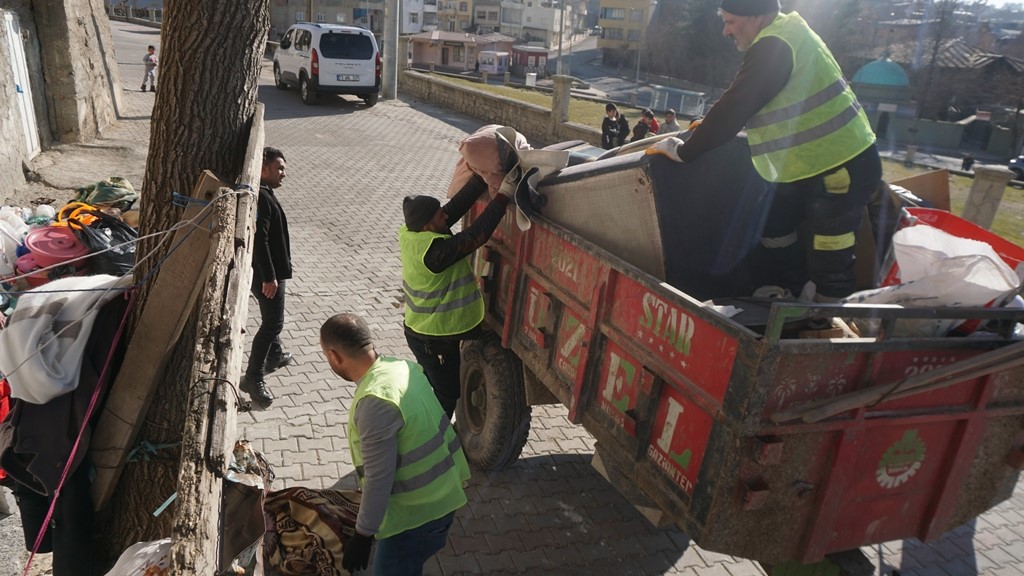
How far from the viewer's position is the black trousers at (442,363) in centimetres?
424

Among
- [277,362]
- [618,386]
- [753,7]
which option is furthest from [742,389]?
[277,362]

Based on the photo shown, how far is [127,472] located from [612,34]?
73.0 meters

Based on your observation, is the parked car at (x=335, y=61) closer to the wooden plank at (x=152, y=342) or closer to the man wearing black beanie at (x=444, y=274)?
the man wearing black beanie at (x=444, y=274)

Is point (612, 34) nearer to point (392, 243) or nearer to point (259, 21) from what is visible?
point (392, 243)

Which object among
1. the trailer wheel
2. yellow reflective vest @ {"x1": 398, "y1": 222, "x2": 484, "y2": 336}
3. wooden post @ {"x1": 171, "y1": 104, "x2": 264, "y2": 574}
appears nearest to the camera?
wooden post @ {"x1": 171, "y1": 104, "x2": 264, "y2": 574}

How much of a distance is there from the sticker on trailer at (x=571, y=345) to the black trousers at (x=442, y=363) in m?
0.82

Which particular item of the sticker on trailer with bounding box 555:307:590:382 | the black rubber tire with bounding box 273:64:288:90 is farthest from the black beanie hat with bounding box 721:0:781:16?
the black rubber tire with bounding box 273:64:288:90

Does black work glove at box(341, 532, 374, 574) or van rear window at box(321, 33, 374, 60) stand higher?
van rear window at box(321, 33, 374, 60)

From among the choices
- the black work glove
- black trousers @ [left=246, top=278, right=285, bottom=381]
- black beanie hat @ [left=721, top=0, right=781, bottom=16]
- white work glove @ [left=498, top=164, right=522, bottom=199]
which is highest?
black beanie hat @ [left=721, top=0, right=781, bottom=16]

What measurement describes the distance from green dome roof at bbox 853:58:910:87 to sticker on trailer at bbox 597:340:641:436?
44.9m

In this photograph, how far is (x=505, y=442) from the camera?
14.5ft

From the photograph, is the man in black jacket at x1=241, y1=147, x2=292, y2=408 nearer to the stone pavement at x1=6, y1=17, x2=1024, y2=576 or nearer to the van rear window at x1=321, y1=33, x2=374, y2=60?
the stone pavement at x1=6, y1=17, x2=1024, y2=576

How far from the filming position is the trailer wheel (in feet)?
14.3

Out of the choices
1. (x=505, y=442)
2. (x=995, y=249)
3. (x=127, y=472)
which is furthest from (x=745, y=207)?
(x=127, y=472)
